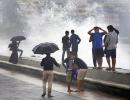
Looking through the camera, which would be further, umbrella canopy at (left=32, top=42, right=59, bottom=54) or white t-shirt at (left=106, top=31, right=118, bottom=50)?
white t-shirt at (left=106, top=31, right=118, bottom=50)

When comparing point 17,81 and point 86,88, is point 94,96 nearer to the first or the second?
point 86,88

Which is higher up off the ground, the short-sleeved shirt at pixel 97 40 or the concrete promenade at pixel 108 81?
the short-sleeved shirt at pixel 97 40

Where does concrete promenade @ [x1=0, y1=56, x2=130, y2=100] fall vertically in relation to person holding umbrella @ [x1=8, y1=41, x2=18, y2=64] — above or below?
below

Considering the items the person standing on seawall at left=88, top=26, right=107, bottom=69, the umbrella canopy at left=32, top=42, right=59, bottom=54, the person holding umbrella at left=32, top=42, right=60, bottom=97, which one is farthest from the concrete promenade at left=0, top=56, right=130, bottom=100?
the umbrella canopy at left=32, top=42, right=59, bottom=54

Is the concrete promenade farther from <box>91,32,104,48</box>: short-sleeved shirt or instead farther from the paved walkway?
the paved walkway

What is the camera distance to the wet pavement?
13.5 m

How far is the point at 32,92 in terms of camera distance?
48.6ft

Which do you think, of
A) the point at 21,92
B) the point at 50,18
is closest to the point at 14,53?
the point at 21,92

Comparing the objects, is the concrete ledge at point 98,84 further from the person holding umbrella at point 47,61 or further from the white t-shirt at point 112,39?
the person holding umbrella at point 47,61

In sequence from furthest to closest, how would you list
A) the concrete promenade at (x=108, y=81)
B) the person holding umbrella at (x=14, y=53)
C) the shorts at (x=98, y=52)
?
the person holding umbrella at (x=14, y=53)
the shorts at (x=98, y=52)
the concrete promenade at (x=108, y=81)

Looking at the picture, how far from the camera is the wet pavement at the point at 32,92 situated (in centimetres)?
1350

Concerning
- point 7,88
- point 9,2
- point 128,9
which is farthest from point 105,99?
point 128,9

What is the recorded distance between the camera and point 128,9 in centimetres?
16662

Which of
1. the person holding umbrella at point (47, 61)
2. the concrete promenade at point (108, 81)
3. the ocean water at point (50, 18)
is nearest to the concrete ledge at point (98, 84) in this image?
the concrete promenade at point (108, 81)
